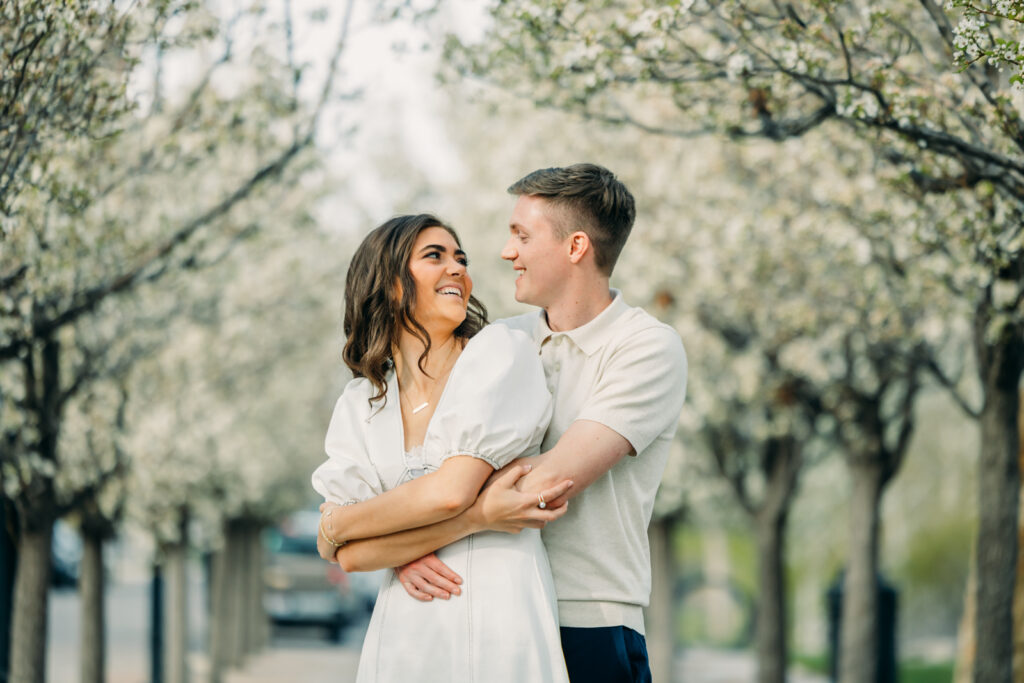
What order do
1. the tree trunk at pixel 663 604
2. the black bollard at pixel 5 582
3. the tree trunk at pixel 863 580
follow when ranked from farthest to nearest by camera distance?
the tree trunk at pixel 663 604 < the tree trunk at pixel 863 580 < the black bollard at pixel 5 582

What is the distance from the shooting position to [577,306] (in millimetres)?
3525

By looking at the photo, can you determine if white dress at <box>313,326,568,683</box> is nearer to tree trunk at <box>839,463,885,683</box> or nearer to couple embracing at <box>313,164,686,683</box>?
couple embracing at <box>313,164,686,683</box>

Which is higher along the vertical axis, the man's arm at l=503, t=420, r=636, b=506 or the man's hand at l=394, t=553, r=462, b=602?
the man's arm at l=503, t=420, r=636, b=506

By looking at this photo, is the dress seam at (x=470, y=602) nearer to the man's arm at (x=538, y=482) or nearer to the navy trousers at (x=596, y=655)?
the man's arm at (x=538, y=482)

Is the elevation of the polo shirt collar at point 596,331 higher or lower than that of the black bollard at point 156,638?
higher

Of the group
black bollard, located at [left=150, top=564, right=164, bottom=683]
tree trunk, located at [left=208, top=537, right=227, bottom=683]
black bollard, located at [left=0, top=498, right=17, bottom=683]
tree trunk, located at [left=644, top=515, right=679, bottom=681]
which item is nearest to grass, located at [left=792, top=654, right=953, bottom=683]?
tree trunk, located at [left=644, top=515, right=679, bottom=681]

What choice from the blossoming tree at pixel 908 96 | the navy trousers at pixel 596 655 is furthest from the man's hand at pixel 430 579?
the blossoming tree at pixel 908 96

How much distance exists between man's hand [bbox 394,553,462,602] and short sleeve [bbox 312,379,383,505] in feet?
0.76

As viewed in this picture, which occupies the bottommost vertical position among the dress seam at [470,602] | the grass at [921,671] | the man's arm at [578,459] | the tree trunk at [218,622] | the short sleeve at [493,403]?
the grass at [921,671]

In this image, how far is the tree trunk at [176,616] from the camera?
1318 cm

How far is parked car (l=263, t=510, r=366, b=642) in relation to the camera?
2248 centimetres

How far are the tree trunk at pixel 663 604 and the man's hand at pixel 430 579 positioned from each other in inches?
412

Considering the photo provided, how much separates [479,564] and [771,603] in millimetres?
9109

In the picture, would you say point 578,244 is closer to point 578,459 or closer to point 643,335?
point 643,335
